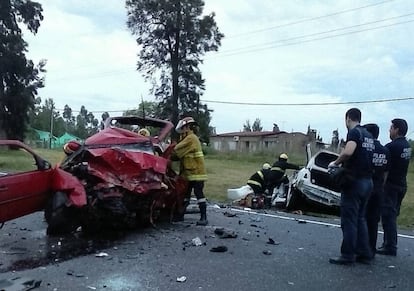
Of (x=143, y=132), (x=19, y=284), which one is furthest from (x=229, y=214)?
(x=19, y=284)

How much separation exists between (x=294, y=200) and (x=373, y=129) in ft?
18.0

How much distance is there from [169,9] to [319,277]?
40685 millimetres

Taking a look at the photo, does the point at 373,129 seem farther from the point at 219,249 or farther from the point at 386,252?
the point at 219,249

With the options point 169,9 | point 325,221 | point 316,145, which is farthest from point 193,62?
point 325,221

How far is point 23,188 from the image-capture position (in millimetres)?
6281

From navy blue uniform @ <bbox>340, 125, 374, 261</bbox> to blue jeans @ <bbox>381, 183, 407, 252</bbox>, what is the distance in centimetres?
79

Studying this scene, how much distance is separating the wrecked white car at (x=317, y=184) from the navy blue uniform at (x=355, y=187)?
505 centimetres

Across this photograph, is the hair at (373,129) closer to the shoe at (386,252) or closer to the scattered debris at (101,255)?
the shoe at (386,252)

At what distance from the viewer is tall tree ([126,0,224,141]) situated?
142 feet

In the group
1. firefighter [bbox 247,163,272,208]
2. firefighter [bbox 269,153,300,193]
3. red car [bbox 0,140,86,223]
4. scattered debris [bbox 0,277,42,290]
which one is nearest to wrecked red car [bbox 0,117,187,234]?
red car [bbox 0,140,86,223]

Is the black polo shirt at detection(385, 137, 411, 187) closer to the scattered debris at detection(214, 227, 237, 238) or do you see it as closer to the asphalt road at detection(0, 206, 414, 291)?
the asphalt road at detection(0, 206, 414, 291)

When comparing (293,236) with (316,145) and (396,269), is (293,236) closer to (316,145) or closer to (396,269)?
(396,269)

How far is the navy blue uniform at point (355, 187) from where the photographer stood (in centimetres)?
639

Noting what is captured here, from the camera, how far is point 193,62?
1729 inches
